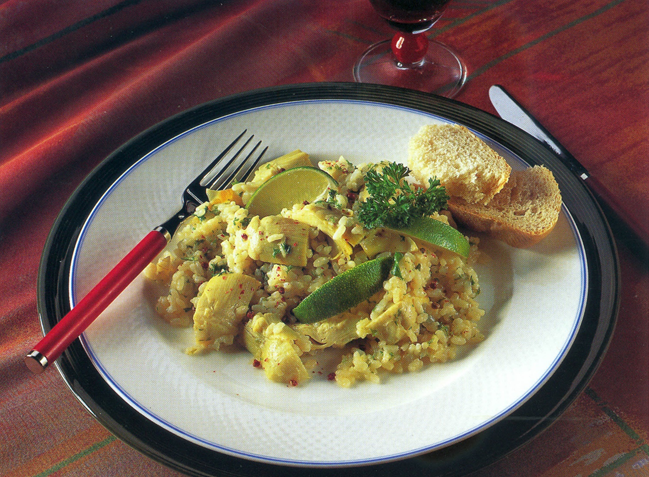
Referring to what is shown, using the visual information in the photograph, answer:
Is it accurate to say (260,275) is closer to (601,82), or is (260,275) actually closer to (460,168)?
(460,168)

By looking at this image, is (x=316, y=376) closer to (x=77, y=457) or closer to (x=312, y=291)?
(x=312, y=291)

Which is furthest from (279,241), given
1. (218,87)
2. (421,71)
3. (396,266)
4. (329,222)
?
(421,71)

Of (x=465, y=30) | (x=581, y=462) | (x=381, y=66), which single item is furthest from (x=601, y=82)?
(x=581, y=462)

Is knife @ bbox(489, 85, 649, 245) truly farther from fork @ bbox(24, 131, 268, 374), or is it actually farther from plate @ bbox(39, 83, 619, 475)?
fork @ bbox(24, 131, 268, 374)

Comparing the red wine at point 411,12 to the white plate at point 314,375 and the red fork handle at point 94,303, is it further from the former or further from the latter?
the red fork handle at point 94,303

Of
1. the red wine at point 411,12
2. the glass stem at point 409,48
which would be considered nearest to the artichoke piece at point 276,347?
the red wine at point 411,12

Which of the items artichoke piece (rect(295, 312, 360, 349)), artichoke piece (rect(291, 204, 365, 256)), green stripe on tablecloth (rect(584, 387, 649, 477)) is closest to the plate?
artichoke piece (rect(295, 312, 360, 349))
